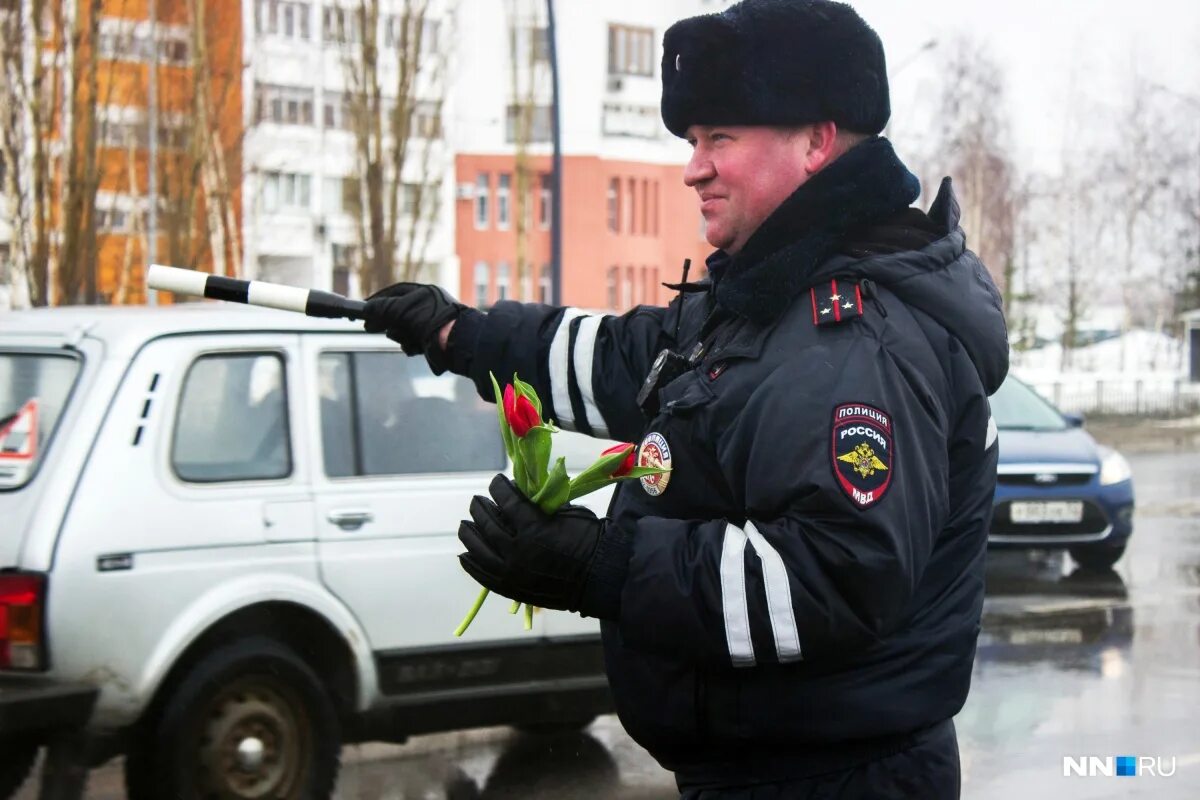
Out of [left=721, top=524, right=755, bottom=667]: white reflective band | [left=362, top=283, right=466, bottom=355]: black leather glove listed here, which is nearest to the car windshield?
[left=362, top=283, right=466, bottom=355]: black leather glove

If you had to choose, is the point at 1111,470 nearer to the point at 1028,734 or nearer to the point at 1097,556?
the point at 1097,556

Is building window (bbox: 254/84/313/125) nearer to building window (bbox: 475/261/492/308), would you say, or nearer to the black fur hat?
building window (bbox: 475/261/492/308)

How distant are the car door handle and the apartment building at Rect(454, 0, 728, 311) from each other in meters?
58.8

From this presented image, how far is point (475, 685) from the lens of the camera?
231 inches

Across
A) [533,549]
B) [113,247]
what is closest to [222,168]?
[113,247]

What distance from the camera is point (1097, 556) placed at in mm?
11523

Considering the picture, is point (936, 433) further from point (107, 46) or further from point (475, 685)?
point (107, 46)

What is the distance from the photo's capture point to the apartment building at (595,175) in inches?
2618

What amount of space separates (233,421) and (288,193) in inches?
2181

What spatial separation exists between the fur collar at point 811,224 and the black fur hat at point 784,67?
0.25 ft

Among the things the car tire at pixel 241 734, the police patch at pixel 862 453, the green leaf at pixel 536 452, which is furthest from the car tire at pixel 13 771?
the police patch at pixel 862 453

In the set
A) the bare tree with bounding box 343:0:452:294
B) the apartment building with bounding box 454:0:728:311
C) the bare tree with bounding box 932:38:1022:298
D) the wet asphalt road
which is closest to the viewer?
the wet asphalt road

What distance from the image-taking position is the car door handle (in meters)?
5.66

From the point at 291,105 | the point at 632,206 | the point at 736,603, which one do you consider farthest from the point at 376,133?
the point at 632,206
